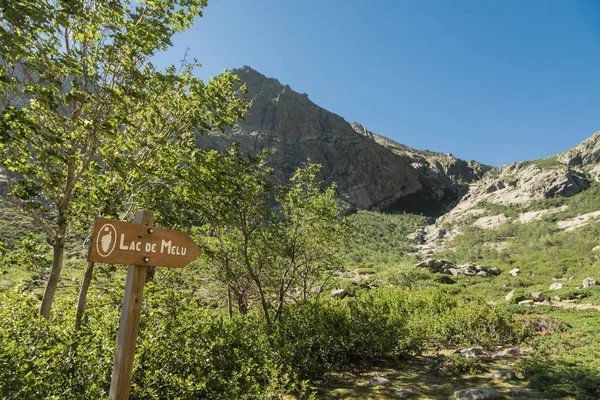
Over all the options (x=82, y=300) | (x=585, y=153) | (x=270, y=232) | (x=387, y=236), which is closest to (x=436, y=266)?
(x=270, y=232)

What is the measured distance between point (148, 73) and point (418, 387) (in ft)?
29.7

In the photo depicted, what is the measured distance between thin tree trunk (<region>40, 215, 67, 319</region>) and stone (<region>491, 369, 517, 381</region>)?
1003 cm

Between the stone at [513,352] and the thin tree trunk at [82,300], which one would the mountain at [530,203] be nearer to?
the stone at [513,352]

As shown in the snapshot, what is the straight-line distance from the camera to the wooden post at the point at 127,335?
2.63 meters

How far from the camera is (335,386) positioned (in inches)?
303

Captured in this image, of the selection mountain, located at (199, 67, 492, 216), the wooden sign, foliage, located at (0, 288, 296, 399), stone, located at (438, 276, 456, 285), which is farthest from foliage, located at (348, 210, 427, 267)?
the wooden sign

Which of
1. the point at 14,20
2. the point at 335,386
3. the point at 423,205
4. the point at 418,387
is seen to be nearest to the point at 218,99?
the point at 14,20

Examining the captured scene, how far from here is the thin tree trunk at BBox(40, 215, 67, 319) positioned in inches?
223

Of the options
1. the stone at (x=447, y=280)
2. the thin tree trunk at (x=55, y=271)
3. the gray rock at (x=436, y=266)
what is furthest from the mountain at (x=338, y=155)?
the thin tree trunk at (x=55, y=271)

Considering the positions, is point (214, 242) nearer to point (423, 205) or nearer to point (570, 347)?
point (570, 347)

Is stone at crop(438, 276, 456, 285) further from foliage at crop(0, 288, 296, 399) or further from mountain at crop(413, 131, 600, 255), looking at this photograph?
mountain at crop(413, 131, 600, 255)

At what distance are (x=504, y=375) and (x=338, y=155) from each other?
12647 cm

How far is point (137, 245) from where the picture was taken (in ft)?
9.04

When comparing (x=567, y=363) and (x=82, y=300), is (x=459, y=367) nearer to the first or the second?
(x=567, y=363)
